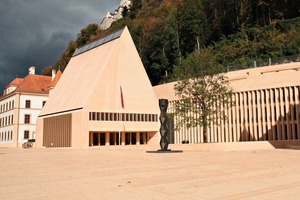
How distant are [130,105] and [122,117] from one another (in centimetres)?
197

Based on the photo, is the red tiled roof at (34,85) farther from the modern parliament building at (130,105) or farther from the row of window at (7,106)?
the modern parliament building at (130,105)

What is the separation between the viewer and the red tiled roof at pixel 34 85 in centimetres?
6500

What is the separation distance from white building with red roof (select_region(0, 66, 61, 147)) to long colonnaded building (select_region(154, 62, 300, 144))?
36.2 meters

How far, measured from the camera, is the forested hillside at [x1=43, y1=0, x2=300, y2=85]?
48.0m

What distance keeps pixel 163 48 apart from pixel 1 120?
1440 inches

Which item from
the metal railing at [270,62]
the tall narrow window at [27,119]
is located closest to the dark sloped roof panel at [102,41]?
the metal railing at [270,62]

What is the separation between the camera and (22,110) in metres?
63.2

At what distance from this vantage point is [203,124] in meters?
36.8

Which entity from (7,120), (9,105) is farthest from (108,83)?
(7,120)

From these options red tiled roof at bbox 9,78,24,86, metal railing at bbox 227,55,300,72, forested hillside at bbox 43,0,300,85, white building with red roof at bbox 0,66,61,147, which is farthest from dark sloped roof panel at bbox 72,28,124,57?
red tiled roof at bbox 9,78,24,86

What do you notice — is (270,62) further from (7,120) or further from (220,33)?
(7,120)

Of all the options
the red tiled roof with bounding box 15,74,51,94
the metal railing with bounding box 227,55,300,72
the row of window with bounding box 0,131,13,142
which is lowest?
the row of window with bounding box 0,131,13,142

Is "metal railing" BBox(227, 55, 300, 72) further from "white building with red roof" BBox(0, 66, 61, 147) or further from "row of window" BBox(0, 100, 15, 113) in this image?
"row of window" BBox(0, 100, 15, 113)

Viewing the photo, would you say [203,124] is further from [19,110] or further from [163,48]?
[19,110]
